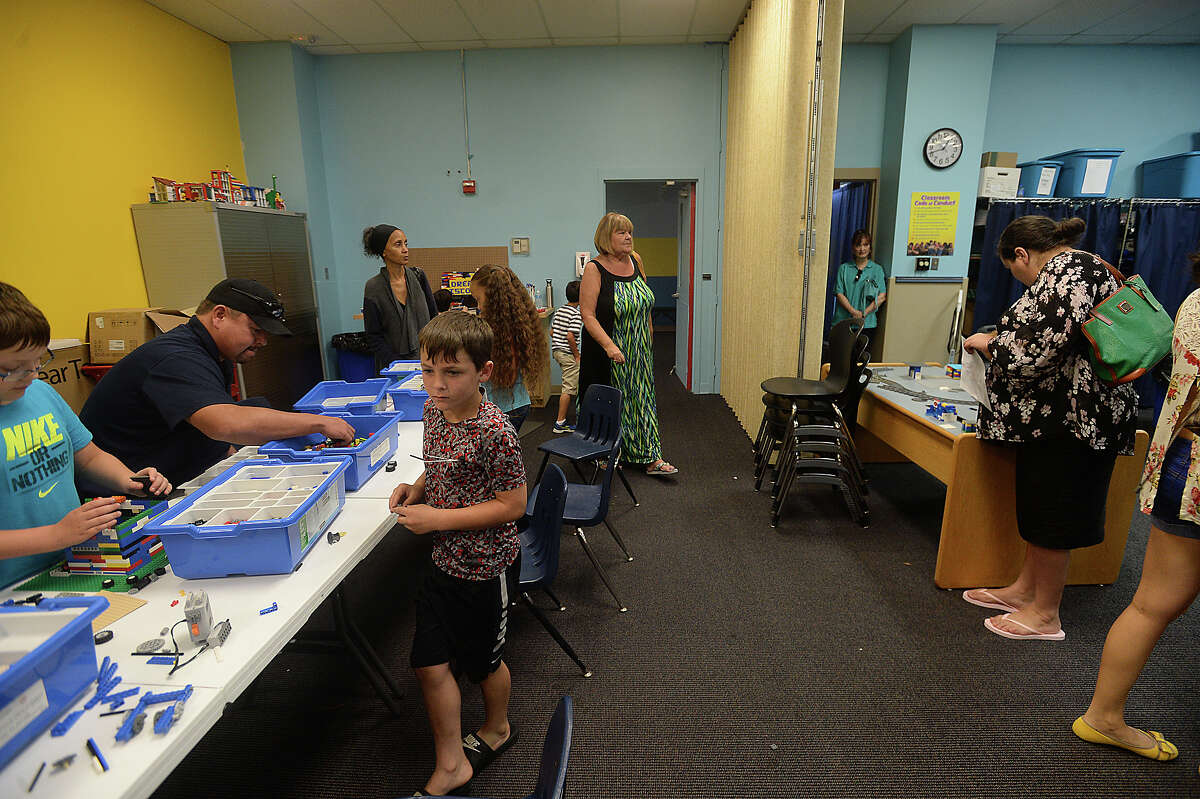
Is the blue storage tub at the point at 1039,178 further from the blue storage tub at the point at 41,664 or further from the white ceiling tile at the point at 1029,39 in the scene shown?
the blue storage tub at the point at 41,664

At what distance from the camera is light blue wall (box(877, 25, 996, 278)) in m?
4.88

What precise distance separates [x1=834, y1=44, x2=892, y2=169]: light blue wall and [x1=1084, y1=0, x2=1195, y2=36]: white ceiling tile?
1.64 meters

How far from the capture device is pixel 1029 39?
16.9 ft

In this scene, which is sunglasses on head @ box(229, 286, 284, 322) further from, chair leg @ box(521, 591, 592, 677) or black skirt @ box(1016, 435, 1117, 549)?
black skirt @ box(1016, 435, 1117, 549)

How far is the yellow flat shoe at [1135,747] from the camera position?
5.67 ft

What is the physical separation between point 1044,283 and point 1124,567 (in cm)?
169

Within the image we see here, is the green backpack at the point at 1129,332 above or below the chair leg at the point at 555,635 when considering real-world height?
above

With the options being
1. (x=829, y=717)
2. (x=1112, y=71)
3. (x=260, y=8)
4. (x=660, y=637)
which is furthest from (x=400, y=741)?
(x=1112, y=71)

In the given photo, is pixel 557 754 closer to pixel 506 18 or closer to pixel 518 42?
pixel 506 18

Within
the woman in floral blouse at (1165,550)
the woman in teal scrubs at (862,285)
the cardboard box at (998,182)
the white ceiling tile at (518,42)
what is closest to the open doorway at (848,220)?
the woman in teal scrubs at (862,285)

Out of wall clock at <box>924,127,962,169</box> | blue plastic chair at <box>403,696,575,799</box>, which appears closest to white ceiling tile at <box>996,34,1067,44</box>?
wall clock at <box>924,127,962,169</box>

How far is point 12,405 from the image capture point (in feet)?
4.33

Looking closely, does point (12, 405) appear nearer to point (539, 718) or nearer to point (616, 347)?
point (539, 718)

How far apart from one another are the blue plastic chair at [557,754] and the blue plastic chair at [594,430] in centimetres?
195
